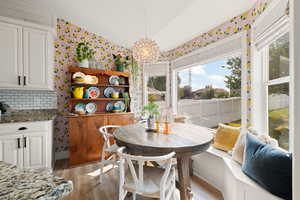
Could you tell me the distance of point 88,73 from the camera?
3.06 metres

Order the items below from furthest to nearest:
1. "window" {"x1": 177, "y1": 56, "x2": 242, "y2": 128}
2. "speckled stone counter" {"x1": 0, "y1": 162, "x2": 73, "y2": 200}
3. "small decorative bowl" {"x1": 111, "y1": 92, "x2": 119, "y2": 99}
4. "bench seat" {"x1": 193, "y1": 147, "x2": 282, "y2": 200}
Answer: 1. "small decorative bowl" {"x1": 111, "y1": 92, "x2": 119, "y2": 99}
2. "window" {"x1": 177, "y1": 56, "x2": 242, "y2": 128}
3. "bench seat" {"x1": 193, "y1": 147, "x2": 282, "y2": 200}
4. "speckled stone counter" {"x1": 0, "y1": 162, "x2": 73, "y2": 200}

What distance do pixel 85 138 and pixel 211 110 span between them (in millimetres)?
2473

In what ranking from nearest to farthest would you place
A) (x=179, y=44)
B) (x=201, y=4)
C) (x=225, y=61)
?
(x=201, y=4)
(x=225, y=61)
(x=179, y=44)

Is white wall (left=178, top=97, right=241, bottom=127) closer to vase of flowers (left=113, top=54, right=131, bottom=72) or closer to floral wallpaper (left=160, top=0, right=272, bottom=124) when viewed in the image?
floral wallpaper (left=160, top=0, right=272, bottom=124)

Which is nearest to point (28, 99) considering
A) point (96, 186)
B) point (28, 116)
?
point (28, 116)

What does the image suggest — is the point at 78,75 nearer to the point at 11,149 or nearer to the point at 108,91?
the point at 108,91

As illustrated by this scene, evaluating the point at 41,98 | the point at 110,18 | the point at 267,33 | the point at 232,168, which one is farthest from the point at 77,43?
the point at 232,168

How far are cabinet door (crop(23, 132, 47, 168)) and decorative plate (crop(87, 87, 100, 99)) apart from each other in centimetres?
112

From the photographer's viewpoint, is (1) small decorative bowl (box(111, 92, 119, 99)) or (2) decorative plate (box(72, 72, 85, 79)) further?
(1) small decorative bowl (box(111, 92, 119, 99))

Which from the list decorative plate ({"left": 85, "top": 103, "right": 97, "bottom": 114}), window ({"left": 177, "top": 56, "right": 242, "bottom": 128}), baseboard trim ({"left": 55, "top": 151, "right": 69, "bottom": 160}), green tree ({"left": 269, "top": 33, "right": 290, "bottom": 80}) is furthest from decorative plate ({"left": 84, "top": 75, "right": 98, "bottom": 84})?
green tree ({"left": 269, "top": 33, "right": 290, "bottom": 80})

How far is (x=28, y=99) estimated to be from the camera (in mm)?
2641

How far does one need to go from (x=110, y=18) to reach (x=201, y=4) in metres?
1.61

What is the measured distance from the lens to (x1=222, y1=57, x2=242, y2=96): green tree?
233 cm

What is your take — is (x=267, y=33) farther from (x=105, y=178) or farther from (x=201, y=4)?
(x=105, y=178)
